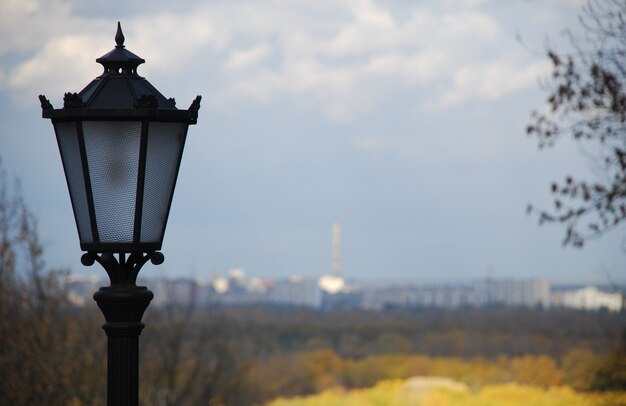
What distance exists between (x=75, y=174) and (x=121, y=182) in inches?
6.7

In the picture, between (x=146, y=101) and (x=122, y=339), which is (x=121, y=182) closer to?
(x=146, y=101)

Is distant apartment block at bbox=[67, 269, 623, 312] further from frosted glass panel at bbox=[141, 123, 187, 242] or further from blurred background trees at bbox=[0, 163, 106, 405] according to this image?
frosted glass panel at bbox=[141, 123, 187, 242]

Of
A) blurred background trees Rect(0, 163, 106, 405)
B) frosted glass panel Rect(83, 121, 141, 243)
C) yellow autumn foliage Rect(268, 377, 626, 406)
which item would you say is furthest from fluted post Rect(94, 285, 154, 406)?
yellow autumn foliage Rect(268, 377, 626, 406)

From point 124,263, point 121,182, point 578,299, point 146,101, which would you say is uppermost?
point 146,101

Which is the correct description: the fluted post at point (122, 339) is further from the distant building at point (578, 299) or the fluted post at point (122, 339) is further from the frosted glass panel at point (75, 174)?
the distant building at point (578, 299)

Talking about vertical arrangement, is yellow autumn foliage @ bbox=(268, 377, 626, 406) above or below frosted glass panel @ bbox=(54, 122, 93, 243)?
below

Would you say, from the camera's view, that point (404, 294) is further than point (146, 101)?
Yes

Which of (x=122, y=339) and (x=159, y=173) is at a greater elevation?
(x=159, y=173)

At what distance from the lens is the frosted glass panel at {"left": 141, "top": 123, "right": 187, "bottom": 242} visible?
3.53 meters

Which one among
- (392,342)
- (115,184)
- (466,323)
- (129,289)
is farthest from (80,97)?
(466,323)

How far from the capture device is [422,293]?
12888 centimetres

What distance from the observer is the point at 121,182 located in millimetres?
3518

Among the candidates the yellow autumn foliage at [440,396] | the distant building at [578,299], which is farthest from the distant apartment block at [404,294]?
the yellow autumn foliage at [440,396]

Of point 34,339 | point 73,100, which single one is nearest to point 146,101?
point 73,100
